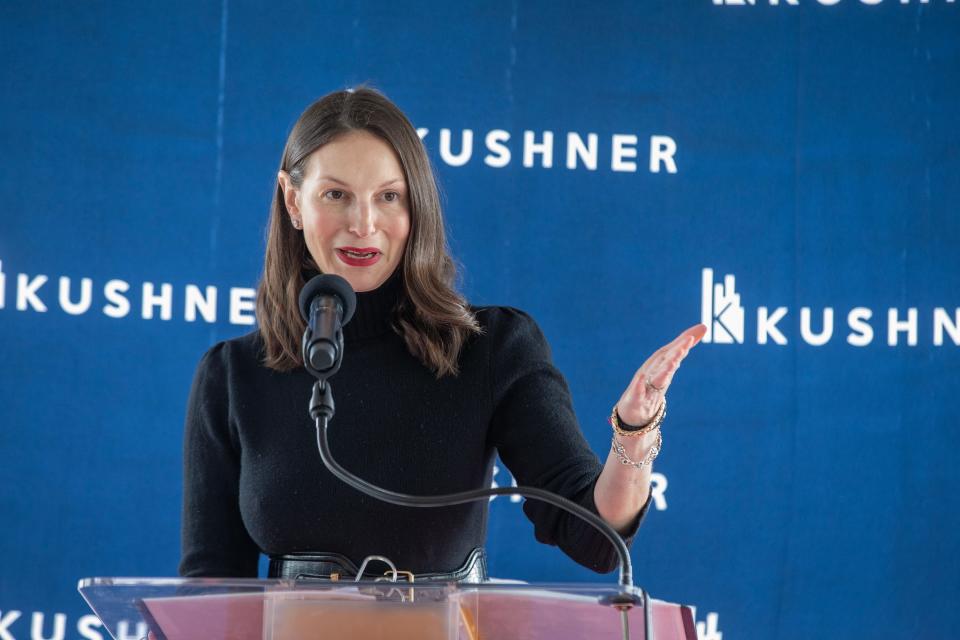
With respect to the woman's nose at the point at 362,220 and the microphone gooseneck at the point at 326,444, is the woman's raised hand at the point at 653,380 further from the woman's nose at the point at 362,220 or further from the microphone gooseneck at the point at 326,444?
the woman's nose at the point at 362,220

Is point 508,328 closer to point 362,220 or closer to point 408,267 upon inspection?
point 408,267

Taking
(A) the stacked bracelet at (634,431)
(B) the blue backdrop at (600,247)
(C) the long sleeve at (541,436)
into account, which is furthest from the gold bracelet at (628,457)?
(B) the blue backdrop at (600,247)

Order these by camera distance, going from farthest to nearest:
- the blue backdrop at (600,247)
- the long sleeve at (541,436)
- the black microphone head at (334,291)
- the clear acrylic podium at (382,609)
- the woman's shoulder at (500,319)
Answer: the blue backdrop at (600,247) → the woman's shoulder at (500,319) → the long sleeve at (541,436) → the black microphone head at (334,291) → the clear acrylic podium at (382,609)

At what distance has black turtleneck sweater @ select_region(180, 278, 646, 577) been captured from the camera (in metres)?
1.52

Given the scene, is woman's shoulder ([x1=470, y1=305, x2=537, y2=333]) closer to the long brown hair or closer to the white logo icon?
the long brown hair

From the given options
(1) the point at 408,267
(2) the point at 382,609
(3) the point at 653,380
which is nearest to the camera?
(2) the point at 382,609

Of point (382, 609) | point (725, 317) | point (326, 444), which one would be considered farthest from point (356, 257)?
point (725, 317)

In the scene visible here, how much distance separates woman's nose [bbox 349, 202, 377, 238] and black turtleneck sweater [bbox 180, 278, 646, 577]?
14 cm

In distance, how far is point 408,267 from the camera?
161 centimetres

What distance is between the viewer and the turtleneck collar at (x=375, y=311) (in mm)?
1650

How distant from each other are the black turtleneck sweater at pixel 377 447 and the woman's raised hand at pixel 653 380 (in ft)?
0.96

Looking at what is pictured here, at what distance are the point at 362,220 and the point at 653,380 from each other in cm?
57

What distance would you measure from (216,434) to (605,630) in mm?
864

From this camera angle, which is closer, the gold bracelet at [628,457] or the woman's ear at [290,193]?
the gold bracelet at [628,457]
